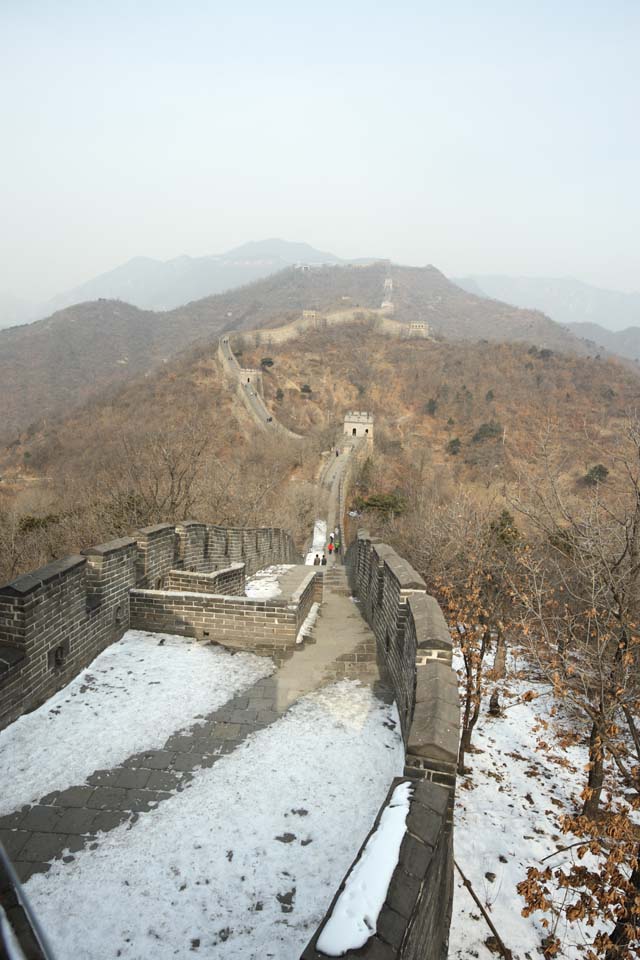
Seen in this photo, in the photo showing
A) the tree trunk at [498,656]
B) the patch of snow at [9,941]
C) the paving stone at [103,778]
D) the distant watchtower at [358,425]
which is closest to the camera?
the patch of snow at [9,941]

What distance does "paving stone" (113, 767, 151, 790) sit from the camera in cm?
404

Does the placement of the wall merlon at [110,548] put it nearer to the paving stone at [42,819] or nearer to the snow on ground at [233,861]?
the paving stone at [42,819]

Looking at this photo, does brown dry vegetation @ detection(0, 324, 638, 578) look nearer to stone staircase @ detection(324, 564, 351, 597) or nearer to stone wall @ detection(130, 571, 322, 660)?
stone staircase @ detection(324, 564, 351, 597)

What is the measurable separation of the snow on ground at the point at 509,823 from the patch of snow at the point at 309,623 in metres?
2.65

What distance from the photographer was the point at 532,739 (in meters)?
8.71

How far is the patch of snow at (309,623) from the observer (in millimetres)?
6932

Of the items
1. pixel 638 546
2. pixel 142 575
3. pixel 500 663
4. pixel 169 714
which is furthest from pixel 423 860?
pixel 500 663

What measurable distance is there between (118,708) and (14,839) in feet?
5.14

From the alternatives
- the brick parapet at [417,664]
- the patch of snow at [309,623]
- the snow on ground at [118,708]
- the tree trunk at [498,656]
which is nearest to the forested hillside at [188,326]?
the patch of snow at [309,623]

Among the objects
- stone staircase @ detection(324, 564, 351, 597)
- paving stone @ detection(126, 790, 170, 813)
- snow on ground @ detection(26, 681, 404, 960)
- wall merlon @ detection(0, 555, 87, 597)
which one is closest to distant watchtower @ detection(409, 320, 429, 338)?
stone staircase @ detection(324, 564, 351, 597)

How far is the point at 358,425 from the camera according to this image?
61.5 m

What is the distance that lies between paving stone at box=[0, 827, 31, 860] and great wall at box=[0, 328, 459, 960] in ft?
0.04

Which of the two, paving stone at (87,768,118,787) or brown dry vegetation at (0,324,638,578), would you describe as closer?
paving stone at (87,768,118,787)

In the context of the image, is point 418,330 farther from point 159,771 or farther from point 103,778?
point 103,778
